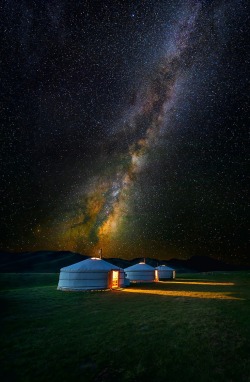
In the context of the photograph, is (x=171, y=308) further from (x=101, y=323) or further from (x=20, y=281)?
(x=20, y=281)

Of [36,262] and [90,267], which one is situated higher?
[36,262]

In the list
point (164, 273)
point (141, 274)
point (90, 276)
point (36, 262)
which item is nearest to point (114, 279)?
point (90, 276)

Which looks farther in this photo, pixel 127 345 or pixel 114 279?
pixel 114 279

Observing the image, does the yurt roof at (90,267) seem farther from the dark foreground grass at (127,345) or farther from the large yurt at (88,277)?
the dark foreground grass at (127,345)

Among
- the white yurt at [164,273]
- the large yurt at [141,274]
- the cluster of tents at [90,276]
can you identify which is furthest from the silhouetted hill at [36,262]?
the cluster of tents at [90,276]

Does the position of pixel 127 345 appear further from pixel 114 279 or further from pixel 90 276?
pixel 114 279

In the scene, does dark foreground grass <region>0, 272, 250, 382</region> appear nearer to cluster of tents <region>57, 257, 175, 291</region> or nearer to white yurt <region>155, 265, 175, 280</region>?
cluster of tents <region>57, 257, 175, 291</region>

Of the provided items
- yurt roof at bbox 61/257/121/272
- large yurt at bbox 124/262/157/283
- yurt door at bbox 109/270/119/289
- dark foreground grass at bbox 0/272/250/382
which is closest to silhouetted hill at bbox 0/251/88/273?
large yurt at bbox 124/262/157/283

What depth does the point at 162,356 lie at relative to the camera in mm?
5852

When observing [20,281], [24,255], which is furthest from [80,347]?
[24,255]

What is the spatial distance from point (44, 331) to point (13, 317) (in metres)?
2.91

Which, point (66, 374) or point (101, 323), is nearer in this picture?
point (66, 374)

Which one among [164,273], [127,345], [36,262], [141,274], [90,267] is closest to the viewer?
[127,345]

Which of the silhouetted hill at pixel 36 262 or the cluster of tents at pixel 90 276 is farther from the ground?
the silhouetted hill at pixel 36 262
